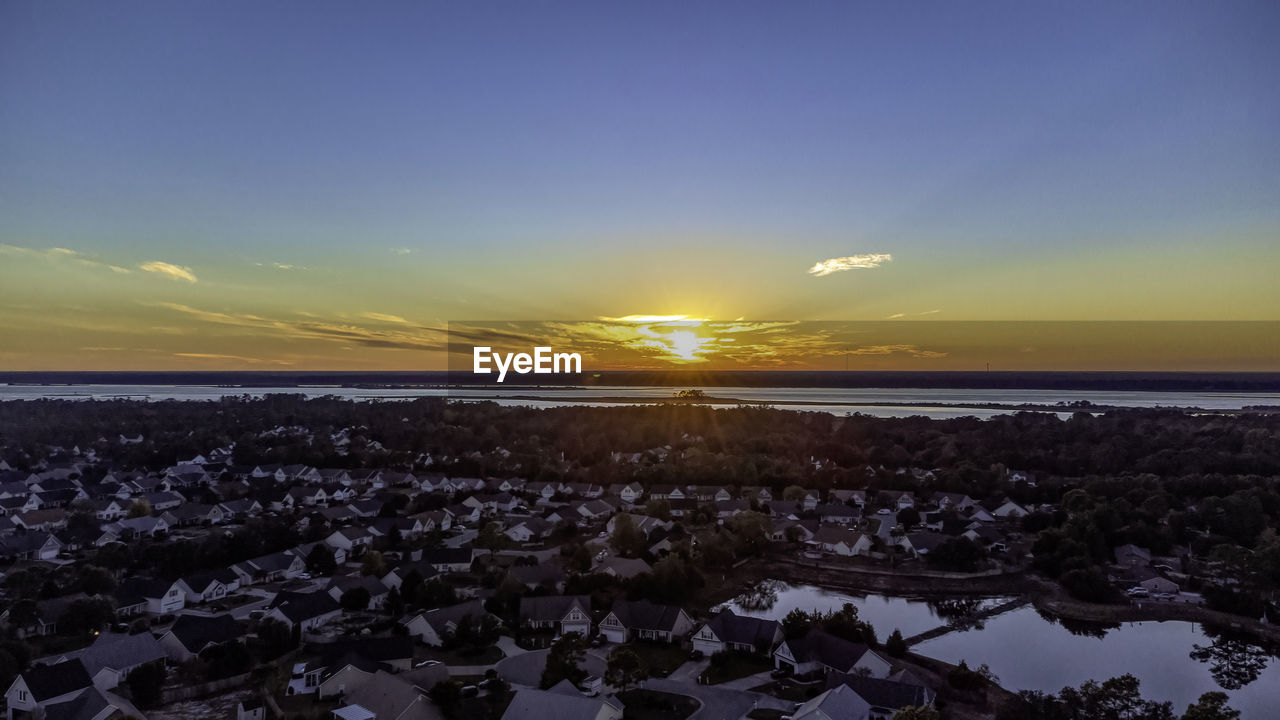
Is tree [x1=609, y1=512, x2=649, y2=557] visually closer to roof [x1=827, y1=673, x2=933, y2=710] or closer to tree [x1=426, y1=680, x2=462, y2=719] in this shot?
roof [x1=827, y1=673, x2=933, y2=710]

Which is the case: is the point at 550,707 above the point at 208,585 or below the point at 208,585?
above

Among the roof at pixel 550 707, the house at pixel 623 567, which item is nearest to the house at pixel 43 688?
the roof at pixel 550 707

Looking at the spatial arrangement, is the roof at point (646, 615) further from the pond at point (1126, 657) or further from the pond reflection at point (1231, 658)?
the pond reflection at point (1231, 658)

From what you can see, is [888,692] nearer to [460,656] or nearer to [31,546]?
[460,656]

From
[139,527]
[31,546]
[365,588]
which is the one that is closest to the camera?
[365,588]

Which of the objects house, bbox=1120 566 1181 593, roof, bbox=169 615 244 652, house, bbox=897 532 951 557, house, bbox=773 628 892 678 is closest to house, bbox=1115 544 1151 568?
house, bbox=1120 566 1181 593

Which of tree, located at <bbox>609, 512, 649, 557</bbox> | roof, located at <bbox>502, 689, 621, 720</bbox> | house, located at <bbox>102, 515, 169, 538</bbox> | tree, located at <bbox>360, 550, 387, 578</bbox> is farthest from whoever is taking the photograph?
house, located at <bbox>102, 515, 169, 538</bbox>

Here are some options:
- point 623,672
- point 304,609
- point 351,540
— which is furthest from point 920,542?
point 351,540

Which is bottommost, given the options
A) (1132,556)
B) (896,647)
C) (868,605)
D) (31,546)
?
(868,605)
